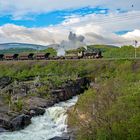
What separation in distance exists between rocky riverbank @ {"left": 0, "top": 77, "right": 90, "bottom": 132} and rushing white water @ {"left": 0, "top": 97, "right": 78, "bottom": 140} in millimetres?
1382

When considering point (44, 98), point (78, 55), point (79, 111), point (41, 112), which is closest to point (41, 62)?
point (78, 55)

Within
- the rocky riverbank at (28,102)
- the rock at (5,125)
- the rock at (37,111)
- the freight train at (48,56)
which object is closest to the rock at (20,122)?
the rocky riverbank at (28,102)

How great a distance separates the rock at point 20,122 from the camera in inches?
2454

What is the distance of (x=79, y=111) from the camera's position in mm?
47812

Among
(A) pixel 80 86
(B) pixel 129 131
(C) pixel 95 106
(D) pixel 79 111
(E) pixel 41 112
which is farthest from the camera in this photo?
(A) pixel 80 86

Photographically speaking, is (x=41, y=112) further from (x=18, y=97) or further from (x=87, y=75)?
(x=87, y=75)

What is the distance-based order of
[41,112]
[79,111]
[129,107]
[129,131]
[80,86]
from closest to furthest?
1. [129,131]
2. [129,107]
3. [79,111]
4. [41,112]
5. [80,86]

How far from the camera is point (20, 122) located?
6378 centimetres

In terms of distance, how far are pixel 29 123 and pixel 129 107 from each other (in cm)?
2995

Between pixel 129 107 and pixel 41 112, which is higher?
pixel 129 107

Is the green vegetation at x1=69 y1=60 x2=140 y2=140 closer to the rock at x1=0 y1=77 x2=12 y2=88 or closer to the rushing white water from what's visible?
the rushing white water

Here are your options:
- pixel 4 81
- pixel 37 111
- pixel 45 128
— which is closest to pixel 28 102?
pixel 37 111

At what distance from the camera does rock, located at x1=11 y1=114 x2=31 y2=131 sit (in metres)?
62.3

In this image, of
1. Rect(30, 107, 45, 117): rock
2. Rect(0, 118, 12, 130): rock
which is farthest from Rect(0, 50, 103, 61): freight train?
Rect(0, 118, 12, 130): rock
